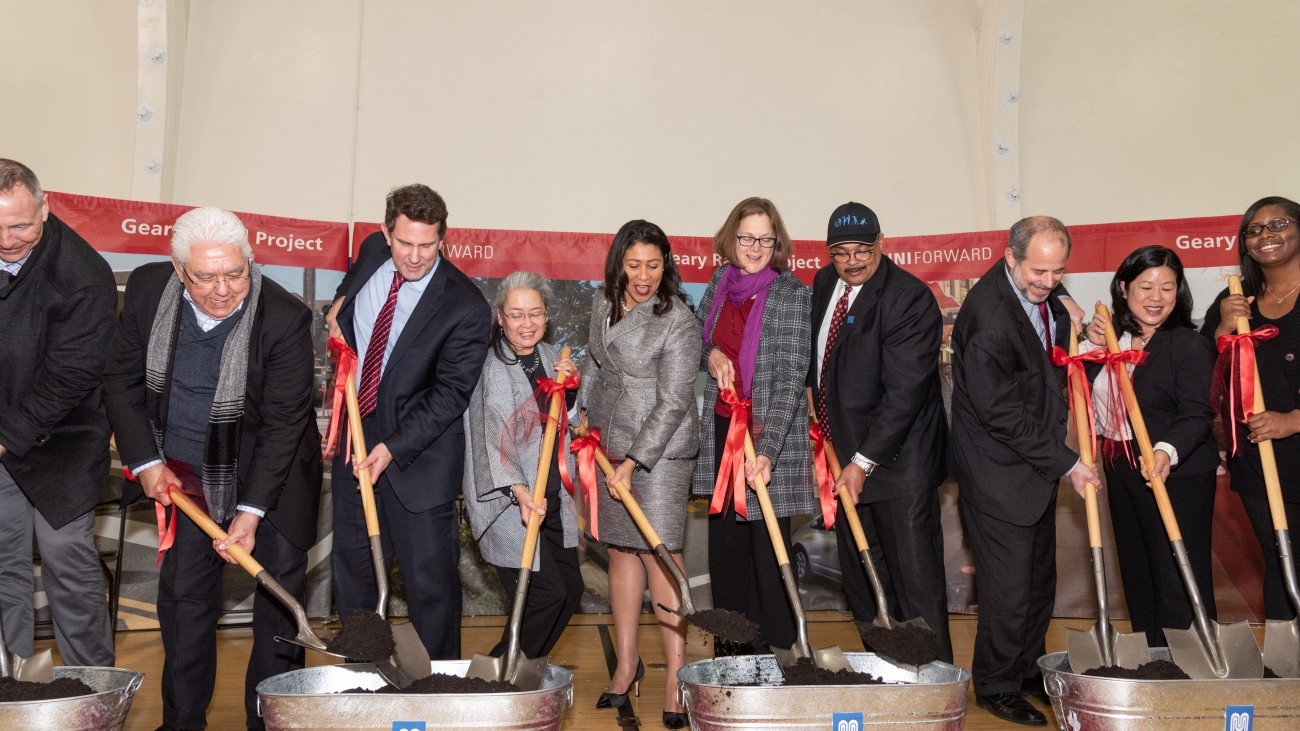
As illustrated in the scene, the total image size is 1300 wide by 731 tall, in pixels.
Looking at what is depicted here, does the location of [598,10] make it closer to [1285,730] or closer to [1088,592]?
[1088,592]

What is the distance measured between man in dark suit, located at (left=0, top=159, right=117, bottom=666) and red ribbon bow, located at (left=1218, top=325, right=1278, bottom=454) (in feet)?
11.7

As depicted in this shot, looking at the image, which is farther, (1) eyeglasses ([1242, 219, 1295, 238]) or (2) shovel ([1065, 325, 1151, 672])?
(1) eyeglasses ([1242, 219, 1295, 238])

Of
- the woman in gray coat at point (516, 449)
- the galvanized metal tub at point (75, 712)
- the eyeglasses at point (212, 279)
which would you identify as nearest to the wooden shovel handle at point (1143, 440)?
the woman in gray coat at point (516, 449)

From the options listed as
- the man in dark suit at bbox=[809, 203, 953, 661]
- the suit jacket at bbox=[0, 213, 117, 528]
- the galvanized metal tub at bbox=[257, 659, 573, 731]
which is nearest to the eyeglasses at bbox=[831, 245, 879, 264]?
the man in dark suit at bbox=[809, 203, 953, 661]

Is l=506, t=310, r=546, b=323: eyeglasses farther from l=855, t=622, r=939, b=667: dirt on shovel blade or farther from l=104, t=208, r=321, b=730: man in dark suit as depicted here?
l=855, t=622, r=939, b=667: dirt on shovel blade

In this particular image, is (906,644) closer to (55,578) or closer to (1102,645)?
(1102,645)

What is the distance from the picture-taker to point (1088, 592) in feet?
17.8

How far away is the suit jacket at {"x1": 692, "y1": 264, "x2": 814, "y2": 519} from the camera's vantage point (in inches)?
142

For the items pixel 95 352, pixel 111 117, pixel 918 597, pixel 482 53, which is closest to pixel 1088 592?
pixel 918 597

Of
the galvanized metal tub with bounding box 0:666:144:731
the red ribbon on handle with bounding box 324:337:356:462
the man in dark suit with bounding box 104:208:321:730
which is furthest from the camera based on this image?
the red ribbon on handle with bounding box 324:337:356:462

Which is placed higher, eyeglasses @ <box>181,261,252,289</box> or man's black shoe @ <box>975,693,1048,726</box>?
eyeglasses @ <box>181,261,252,289</box>

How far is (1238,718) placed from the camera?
261 cm

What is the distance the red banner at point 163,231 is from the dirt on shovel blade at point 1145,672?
12.6 feet

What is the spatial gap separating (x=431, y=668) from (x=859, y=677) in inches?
43.7
